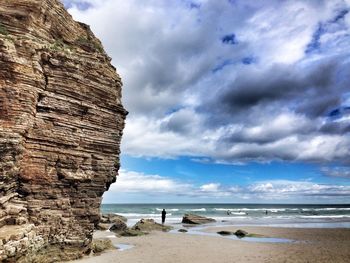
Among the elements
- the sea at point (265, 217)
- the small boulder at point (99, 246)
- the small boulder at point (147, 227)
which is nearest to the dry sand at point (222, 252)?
the small boulder at point (99, 246)

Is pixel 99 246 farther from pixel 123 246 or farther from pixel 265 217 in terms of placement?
pixel 265 217

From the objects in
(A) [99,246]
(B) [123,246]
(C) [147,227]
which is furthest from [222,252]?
(C) [147,227]

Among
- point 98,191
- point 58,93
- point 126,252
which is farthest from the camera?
point 126,252

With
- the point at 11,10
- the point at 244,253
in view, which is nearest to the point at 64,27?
the point at 11,10

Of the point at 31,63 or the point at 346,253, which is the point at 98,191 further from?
the point at 346,253

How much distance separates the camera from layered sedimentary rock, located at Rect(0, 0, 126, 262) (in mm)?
18328

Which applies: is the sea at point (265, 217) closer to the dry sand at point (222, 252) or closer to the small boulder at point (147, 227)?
the small boulder at point (147, 227)

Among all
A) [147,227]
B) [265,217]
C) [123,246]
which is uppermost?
[265,217]

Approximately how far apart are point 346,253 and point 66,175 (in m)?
21.4

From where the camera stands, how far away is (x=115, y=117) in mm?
24656

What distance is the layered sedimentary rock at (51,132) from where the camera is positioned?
722 inches

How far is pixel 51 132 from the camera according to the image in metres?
20.6

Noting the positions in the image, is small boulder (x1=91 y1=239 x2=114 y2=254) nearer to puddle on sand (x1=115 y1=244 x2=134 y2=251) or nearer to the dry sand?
the dry sand

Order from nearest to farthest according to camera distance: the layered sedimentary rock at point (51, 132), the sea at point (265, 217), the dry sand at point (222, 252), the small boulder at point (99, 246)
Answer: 1. the layered sedimentary rock at point (51, 132)
2. the dry sand at point (222, 252)
3. the small boulder at point (99, 246)
4. the sea at point (265, 217)
